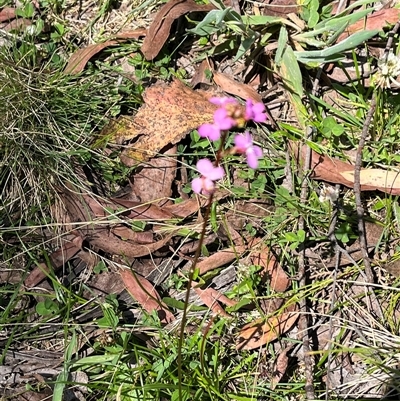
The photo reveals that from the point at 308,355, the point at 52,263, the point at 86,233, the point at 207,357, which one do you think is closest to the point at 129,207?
the point at 86,233

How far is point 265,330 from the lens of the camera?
7.20ft

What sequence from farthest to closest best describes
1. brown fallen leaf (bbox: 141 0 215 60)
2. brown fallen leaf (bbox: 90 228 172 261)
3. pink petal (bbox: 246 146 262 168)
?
brown fallen leaf (bbox: 141 0 215 60) → brown fallen leaf (bbox: 90 228 172 261) → pink petal (bbox: 246 146 262 168)

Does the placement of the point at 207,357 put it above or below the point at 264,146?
below

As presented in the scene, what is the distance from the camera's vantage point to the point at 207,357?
7.11 ft

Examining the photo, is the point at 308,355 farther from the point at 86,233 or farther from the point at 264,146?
the point at 86,233

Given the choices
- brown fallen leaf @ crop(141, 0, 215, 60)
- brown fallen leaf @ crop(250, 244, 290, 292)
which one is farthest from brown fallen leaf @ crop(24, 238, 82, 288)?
brown fallen leaf @ crop(141, 0, 215, 60)

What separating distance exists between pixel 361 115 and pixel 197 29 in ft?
2.47

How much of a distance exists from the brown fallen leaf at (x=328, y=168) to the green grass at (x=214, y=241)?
0.12 feet

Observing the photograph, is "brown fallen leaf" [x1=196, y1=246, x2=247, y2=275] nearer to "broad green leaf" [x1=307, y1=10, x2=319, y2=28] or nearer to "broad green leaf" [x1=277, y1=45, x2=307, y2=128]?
"broad green leaf" [x1=277, y1=45, x2=307, y2=128]

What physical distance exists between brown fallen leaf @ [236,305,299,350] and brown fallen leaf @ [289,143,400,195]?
549mm

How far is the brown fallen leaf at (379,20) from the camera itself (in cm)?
233

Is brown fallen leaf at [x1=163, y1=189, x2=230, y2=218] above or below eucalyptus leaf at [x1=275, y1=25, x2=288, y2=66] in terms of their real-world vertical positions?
below

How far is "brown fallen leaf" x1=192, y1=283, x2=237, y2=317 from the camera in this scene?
2.24m

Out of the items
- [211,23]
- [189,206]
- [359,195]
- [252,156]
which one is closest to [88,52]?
[211,23]
